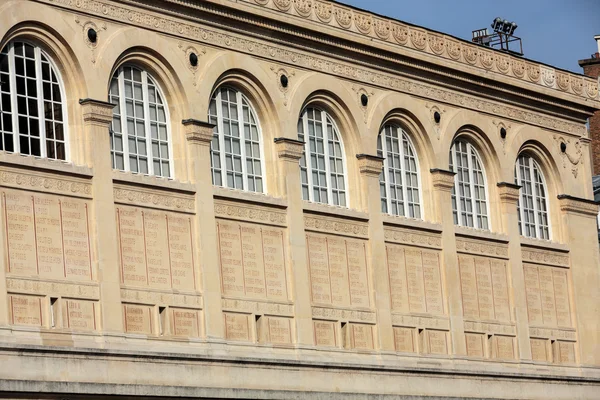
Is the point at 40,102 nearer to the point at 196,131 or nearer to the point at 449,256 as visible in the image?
the point at 196,131

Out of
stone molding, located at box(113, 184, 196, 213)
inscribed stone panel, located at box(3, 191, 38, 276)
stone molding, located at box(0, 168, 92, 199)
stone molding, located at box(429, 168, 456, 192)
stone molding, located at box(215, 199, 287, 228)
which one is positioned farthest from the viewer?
stone molding, located at box(429, 168, 456, 192)

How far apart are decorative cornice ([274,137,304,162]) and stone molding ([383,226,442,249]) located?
3.62m

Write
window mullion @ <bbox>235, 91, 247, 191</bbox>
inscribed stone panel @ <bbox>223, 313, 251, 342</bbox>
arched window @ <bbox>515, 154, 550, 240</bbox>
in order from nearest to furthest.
→ inscribed stone panel @ <bbox>223, 313, 251, 342</bbox> < window mullion @ <bbox>235, 91, 247, 191</bbox> < arched window @ <bbox>515, 154, 550, 240</bbox>

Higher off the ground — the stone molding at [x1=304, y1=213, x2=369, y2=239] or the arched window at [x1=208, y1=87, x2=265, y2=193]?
the arched window at [x1=208, y1=87, x2=265, y2=193]

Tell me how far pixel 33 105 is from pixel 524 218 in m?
18.8

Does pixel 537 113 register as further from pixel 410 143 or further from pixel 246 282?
pixel 246 282

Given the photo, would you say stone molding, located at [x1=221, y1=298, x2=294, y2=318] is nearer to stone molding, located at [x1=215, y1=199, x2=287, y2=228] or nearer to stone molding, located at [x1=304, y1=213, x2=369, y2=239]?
stone molding, located at [x1=215, y1=199, x2=287, y2=228]

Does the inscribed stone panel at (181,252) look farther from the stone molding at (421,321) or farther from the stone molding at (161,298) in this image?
the stone molding at (421,321)

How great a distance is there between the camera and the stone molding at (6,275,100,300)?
36344 mm

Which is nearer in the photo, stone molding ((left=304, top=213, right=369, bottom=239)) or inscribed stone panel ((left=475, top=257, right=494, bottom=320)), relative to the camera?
stone molding ((left=304, top=213, right=369, bottom=239))

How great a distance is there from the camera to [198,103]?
41500mm

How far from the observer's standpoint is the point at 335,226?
44750 mm

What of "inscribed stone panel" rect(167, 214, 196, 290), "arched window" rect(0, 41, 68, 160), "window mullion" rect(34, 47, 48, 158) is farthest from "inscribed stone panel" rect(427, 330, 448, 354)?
"window mullion" rect(34, 47, 48, 158)

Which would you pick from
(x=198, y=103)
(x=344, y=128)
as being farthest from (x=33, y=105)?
(x=344, y=128)
